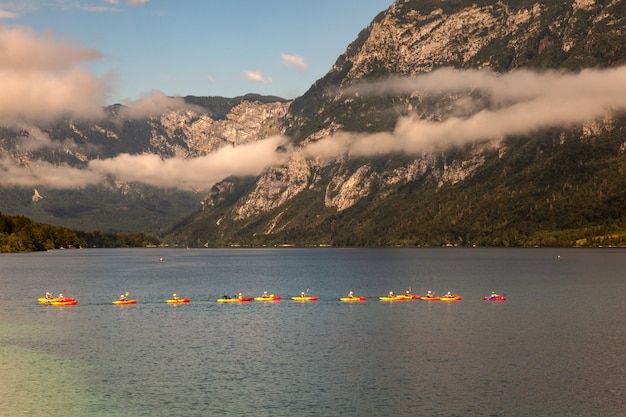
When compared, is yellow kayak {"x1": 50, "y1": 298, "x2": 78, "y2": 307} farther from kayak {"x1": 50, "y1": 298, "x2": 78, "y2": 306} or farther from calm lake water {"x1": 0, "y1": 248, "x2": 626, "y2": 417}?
calm lake water {"x1": 0, "y1": 248, "x2": 626, "y2": 417}

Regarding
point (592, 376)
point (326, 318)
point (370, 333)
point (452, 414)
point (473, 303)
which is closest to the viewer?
point (452, 414)

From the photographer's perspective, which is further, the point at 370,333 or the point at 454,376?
the point at 370,333

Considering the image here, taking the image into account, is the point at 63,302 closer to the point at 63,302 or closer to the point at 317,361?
the point at 63,302

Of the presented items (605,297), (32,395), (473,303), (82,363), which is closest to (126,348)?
(82,363)

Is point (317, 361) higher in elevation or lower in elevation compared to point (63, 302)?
lower

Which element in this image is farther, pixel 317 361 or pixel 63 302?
pixel 63 302

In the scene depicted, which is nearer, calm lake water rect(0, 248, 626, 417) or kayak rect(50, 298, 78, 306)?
calm lake water rect(0, 248, 626, 417)

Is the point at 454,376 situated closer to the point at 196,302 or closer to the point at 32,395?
the point at 32,395

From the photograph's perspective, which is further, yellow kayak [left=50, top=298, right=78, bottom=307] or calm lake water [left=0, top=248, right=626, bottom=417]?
yellow kayak [left=50, top=298, right=78, bottom=307]

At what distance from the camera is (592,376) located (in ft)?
299

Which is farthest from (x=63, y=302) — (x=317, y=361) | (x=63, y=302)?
(x=317, y=361)

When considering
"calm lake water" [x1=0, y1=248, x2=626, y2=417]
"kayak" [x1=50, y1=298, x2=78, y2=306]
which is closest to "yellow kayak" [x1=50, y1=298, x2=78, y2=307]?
"kayak" [x1=50, y1=298, x2=78, y2=306]

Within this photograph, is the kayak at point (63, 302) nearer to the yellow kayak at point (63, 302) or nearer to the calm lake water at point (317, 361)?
the yellow kayak at point (63, 302)

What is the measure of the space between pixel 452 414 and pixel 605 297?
5079 inches
